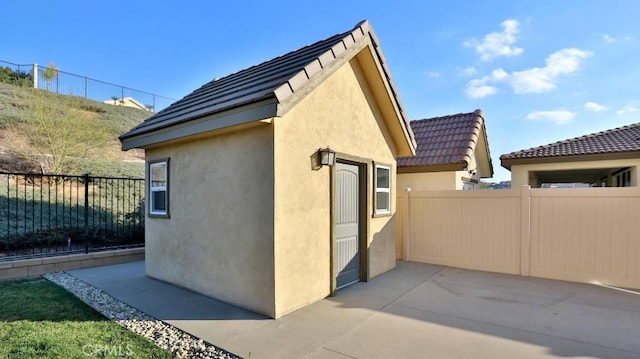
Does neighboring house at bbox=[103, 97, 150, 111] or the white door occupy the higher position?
neighboring house at bbox=[103, 97, 150, 111]

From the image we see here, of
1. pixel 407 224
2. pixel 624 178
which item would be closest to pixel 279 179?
pixel 407 224

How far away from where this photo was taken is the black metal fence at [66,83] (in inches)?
1076

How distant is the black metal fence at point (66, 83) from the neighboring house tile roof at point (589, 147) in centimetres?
2748

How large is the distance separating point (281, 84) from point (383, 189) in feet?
14.5

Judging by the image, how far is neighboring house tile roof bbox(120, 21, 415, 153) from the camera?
15.8ft

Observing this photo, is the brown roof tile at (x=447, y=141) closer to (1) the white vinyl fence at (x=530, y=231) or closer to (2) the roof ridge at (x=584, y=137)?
(2) the roof ridge at (x=584, y=137)

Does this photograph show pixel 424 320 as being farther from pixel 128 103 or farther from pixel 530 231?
pixel 128 103

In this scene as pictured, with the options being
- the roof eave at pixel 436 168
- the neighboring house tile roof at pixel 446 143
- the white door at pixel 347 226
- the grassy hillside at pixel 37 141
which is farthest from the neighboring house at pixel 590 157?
the grassy hillside at pixel 37 141

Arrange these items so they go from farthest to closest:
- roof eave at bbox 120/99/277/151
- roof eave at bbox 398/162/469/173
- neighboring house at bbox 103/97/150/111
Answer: neighboring house at bbox 103/97/150/111
roof eave at bbox 398/162/469/173
roof eave at bbox 120/99/277/151

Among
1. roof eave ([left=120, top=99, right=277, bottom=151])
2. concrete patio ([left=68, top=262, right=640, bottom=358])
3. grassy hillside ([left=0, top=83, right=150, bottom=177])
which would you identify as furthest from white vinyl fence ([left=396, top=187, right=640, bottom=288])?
grassy hillside ([left=0, top=83, right=150, bottom=177])

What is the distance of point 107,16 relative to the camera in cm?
1426

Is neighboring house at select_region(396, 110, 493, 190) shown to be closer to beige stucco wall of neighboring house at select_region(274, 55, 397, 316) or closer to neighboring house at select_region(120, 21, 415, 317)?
neighboring house at select_region(120, 21, 415, 317)

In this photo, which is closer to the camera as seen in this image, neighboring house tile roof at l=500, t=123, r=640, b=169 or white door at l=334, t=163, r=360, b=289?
white door at l=334, t=163, r=360, b=289

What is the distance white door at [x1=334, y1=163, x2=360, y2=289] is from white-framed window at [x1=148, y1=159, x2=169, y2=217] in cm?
386
